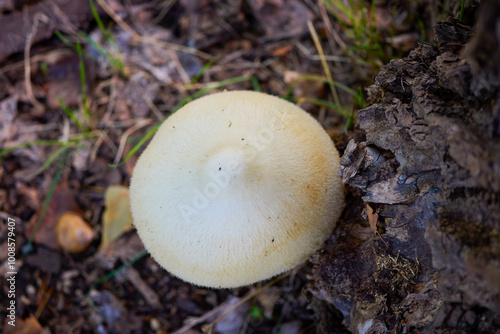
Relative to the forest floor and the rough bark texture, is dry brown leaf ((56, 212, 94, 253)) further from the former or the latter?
the rough bark texture

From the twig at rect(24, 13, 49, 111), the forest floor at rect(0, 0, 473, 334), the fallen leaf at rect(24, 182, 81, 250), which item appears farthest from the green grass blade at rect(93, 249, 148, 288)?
the twig at rect(24, 13, 49, 111)

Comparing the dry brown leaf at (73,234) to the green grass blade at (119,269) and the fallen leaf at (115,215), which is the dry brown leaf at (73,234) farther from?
the green grass blade at (119,269)

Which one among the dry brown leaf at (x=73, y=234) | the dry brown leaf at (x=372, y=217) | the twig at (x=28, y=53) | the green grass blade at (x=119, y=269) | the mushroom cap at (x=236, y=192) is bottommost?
the green grass blade at (x=119, y=269)

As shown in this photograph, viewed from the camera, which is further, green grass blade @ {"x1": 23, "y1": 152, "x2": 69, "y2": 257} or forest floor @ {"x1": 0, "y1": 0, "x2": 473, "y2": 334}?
green grass blade @ {"x1": 23, "y1": 152, "x2": 69, "y2": 257}

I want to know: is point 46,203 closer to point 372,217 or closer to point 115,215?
point 115,215

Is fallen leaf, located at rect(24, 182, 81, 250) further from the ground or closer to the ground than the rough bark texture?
closer to the ground

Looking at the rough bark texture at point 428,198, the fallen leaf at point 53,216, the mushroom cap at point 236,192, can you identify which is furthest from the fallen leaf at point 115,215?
the rough bark texture at point 428,198

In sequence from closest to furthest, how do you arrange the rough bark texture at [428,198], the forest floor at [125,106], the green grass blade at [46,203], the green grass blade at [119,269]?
1. the rough bark texture at [428,198]
2. the forest floor at [125,106]
3. the green grass blade at [119,269]
4. the green grass blade at [46,203]
